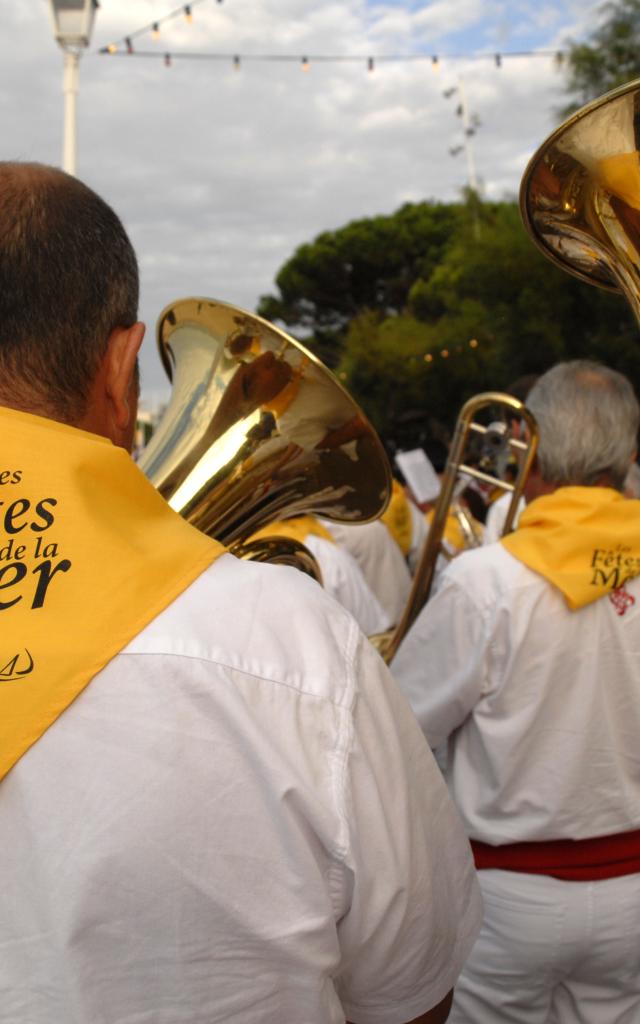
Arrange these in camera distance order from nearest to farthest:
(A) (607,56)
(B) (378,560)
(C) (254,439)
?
1. (C) (254,439)
2. (B) (378,560)
3. (A) (607,56)

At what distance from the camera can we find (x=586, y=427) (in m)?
2.35

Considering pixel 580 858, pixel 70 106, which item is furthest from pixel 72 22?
pixel 580 858

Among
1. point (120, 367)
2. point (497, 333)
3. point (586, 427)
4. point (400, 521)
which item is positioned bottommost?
point (497, 333)

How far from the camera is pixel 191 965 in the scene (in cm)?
101

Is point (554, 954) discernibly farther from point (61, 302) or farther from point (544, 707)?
point (61, 302)

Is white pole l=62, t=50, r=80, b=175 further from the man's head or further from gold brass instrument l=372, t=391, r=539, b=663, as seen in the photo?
the man's head

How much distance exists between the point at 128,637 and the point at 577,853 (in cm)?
150

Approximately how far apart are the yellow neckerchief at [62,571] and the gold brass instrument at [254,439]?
0.64 metres

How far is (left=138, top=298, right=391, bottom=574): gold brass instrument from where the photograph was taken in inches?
69.0

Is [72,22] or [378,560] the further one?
[72,22]

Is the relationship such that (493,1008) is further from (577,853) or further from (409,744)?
(409,744)

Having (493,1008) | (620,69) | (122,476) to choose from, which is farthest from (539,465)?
(620,69)

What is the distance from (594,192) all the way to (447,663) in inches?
48.2

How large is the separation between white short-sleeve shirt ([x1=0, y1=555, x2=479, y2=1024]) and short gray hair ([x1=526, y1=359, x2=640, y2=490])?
4.45 ft
